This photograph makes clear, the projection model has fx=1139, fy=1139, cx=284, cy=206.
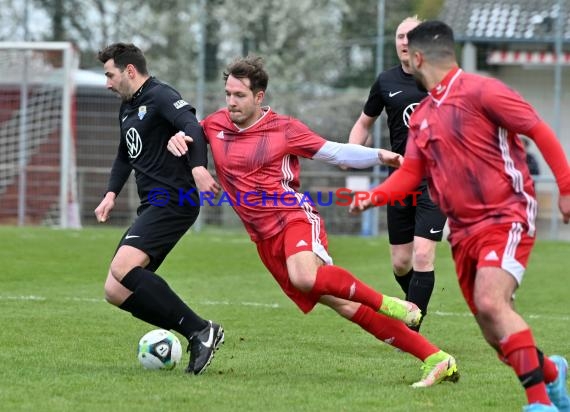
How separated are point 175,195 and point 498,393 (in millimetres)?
2318

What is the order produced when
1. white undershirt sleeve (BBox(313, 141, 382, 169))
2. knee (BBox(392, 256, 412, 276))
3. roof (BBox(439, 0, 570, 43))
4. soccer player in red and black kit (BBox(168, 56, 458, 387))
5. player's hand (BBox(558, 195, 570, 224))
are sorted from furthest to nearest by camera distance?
1. roof (BBox(439, 0, 570, 43))
2. knee (BBox(392, 256, 412, 276))
3. white undershirt sleeve (BBox(313, 141, 382, 169))
4. soccer player in red and black kit (BBox(168, 56, 458, 387))
5. player's hand (BBox(558, 195, 570, 224))

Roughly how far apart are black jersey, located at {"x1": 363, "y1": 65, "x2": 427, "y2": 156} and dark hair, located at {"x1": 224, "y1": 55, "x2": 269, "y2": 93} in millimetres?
1864

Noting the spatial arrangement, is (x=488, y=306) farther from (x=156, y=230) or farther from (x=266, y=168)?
(x=156, y=230)

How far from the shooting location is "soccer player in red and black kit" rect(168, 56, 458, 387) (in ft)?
21.5

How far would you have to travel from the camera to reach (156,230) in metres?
7.02

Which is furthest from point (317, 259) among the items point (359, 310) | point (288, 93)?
point (288, 93)

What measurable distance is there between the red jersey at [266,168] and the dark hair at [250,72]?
19 centimetres

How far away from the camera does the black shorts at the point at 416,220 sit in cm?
822

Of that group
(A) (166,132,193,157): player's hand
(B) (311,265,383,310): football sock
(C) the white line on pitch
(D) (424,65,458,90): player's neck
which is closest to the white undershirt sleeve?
(B) (311,265,383,310): football sock

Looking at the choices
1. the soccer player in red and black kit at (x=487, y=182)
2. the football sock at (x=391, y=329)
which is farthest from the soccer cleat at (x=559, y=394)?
the football sock at (x=391, y=329)

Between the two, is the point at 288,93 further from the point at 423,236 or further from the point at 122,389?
the point at 122,389

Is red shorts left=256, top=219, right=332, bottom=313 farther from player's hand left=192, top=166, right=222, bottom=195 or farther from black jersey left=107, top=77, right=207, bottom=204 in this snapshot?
black jersey left=107, top=77, right=207, bottom=204

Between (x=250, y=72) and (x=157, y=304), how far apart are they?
1.51 meters

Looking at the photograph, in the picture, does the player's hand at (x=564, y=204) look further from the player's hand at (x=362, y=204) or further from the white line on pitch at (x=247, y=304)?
the white line on pitch at (x=247, y=304)
